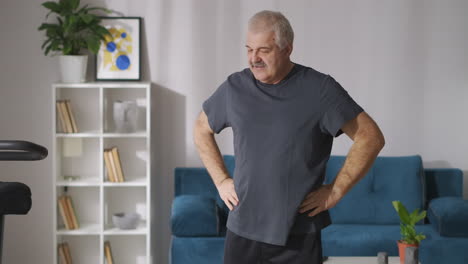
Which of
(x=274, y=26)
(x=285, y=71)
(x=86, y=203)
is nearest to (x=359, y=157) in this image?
(x=285, y=71)

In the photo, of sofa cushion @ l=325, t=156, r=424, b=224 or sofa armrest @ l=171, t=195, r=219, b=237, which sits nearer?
sofa armrest @ l=171, t=195, r=219, b=237

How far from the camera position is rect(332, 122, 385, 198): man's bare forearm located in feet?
7.47

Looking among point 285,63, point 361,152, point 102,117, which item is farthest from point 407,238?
point 102,117

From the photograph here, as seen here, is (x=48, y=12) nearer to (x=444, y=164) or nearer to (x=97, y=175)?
(x=97, y=175)

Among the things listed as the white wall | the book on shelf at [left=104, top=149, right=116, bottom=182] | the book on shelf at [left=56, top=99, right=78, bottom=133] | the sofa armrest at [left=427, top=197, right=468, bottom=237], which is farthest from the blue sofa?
the book on shelf at [left=56, top=99, right=78, bottom=133]

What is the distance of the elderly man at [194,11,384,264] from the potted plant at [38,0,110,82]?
8.07 ft

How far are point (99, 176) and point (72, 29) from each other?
102cm

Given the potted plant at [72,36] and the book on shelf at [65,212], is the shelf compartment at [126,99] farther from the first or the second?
the book on shelf at [65,212]

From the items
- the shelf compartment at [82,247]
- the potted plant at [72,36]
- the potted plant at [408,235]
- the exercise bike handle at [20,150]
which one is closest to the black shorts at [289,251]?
the exercise bike handle at [20,150]

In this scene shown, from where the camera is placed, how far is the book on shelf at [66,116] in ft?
15.0

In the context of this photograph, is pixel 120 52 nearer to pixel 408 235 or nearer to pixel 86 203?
pixel 86 203

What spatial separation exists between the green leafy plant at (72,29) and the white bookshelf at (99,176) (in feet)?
0.92

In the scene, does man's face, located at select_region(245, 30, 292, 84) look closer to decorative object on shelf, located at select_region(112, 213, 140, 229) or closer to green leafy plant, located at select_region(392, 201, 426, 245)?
green leafy plant, located at select_region(392, 201, 426, 245)

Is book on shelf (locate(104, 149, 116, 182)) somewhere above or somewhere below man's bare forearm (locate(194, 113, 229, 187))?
below
